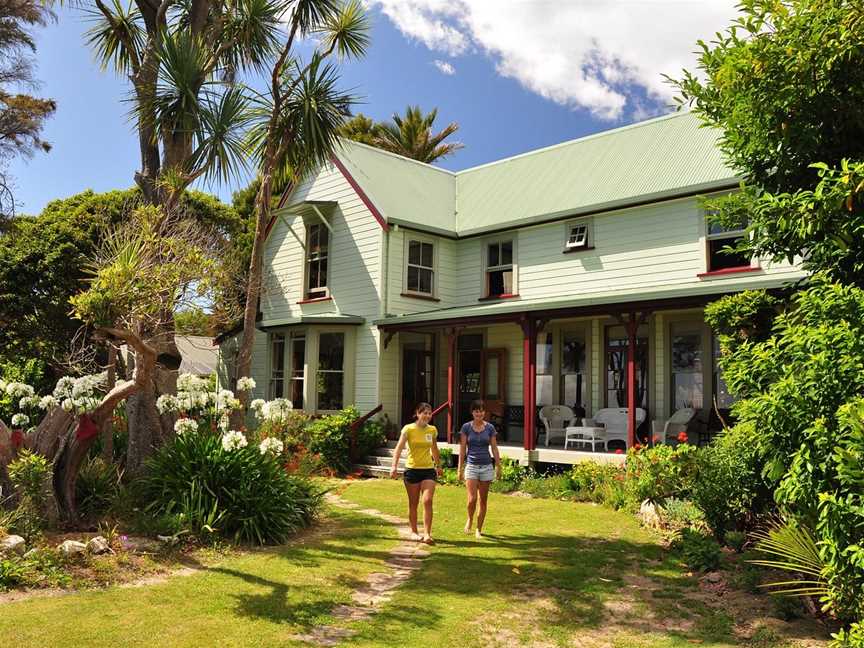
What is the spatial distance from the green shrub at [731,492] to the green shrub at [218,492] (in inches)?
196

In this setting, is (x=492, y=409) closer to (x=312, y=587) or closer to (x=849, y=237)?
(x=312, y=587)

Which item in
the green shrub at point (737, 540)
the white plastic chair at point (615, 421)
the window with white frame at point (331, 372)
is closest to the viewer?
the green shrub at point (737, 540)

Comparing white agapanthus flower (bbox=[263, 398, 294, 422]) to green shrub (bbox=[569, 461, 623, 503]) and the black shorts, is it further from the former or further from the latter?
green shrub (bbox=[569, 461, 623, 503])

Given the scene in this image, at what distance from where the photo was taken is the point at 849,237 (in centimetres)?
594

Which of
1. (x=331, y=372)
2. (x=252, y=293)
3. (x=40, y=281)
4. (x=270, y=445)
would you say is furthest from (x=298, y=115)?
(x=40, y=281)

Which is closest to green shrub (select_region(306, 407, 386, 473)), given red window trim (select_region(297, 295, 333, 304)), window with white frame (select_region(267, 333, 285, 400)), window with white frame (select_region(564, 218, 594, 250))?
window with white frame (select_region(267, 333, 285, 400))

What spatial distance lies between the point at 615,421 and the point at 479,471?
6956 millimetres

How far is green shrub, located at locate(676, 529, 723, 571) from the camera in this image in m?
7.50

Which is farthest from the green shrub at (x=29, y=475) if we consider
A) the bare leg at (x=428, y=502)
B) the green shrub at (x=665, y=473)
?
the green shrub at (x=665, y=473)

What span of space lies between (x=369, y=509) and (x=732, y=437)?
5777 millimetres

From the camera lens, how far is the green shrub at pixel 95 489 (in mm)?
8742

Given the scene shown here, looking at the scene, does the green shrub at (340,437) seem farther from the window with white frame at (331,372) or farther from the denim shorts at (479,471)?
the denim shorts at (479,471)

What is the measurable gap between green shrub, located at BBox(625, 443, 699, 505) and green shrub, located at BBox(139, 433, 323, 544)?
5013mm

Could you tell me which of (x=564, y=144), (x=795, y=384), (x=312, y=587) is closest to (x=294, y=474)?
(x=312, y=587)
